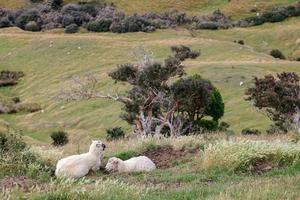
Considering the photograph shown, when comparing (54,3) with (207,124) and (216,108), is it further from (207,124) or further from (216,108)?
(207,124)

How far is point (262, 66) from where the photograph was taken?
61.8 m

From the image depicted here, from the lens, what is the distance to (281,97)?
118 ft

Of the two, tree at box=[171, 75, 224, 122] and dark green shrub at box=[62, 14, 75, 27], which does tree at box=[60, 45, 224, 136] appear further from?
dark green shrub at box=[62, 14, 75, 27]

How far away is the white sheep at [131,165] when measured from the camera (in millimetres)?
14148

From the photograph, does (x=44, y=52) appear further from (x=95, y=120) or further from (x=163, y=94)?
(x=163, y=94)

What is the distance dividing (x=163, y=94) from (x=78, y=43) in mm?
51548

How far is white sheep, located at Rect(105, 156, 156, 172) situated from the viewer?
46.4 feet

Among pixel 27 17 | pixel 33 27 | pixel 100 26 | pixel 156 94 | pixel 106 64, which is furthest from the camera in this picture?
pixel 27 17

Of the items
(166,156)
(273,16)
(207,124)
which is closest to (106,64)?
Answer: (207,124)

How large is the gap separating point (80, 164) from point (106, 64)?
59254 millimetres

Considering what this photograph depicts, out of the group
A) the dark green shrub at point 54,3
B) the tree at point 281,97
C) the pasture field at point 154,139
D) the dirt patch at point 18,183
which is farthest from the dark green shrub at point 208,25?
the dirt patch at point 18,183

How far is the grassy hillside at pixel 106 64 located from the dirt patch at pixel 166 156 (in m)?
26.7

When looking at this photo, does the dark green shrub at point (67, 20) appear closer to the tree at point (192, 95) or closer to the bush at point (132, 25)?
the bush at point (132, 25)

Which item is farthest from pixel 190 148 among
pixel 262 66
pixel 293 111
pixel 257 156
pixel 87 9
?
pixel 87 9
